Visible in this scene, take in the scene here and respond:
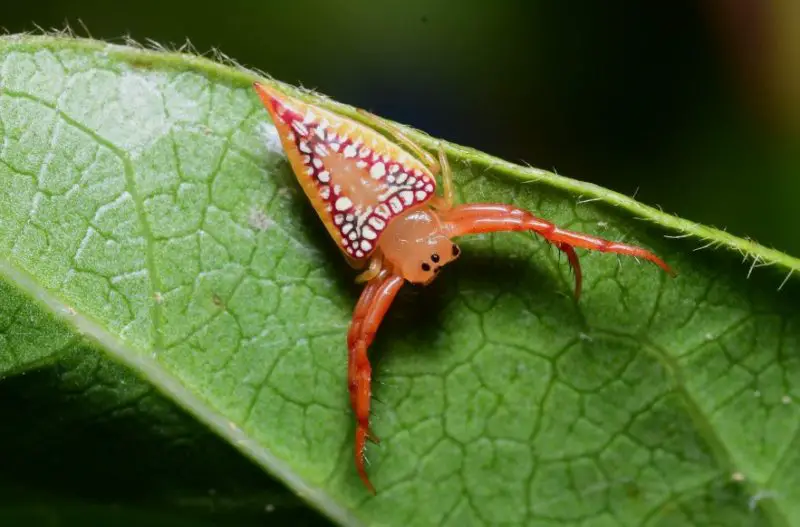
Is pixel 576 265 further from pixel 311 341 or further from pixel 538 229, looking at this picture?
pixel 311 341

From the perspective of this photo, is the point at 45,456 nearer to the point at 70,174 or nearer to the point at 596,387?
the point at 70,174

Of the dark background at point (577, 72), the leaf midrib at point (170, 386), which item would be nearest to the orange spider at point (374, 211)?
the leaf midrib at point (170, 386)

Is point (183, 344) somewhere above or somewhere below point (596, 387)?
below

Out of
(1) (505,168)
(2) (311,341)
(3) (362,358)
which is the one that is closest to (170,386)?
(2) (311,341)

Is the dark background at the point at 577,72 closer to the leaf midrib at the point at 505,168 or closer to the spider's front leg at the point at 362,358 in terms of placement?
the leaf midrib at the point at 505,168

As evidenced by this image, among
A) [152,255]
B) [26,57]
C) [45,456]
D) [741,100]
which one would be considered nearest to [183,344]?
[152,255]

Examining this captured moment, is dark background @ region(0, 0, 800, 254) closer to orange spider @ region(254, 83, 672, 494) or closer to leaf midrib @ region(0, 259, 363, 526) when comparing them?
orange spider @ region(254, 83, 672, 494)

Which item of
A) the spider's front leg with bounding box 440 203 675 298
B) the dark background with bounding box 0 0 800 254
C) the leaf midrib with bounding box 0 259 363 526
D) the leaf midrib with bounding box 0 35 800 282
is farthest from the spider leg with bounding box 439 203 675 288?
the dark background with bounding box 0 0 800 254
